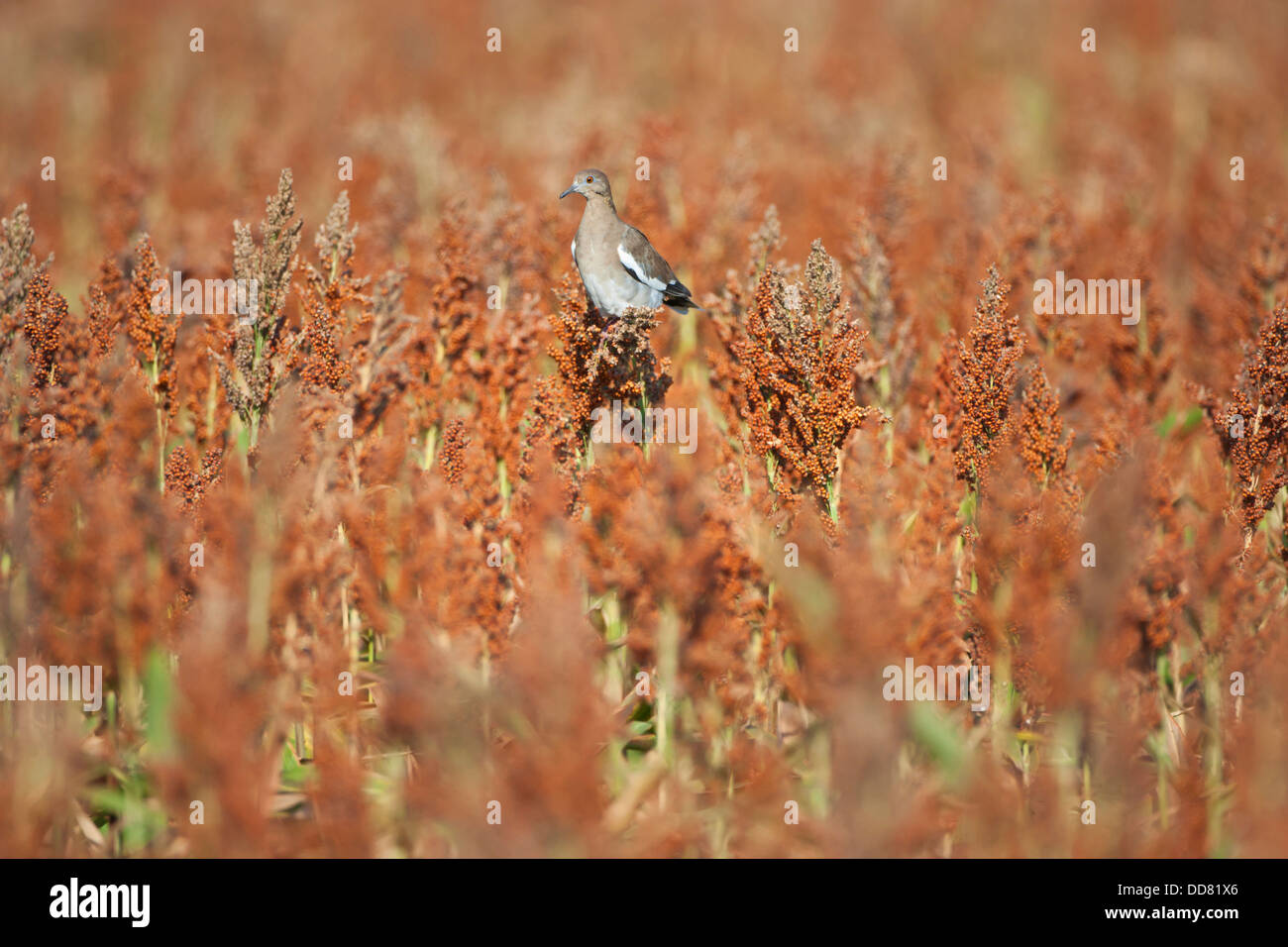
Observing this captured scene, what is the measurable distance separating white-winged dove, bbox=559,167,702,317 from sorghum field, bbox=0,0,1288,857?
27 centimetres

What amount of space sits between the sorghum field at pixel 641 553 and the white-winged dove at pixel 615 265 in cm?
27

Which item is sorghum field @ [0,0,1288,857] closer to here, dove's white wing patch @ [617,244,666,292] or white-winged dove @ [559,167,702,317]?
white-winged dove @ [559,167,702,317]

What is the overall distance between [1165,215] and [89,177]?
12.5 meters

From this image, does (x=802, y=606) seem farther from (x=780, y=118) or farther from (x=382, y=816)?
(x=780, y=118)

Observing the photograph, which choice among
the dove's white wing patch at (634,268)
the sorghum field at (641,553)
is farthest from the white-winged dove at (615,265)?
the sorghum field at (641,553)

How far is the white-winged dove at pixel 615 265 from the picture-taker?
21.2ft

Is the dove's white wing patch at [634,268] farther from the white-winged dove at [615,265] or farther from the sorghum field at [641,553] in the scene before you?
the sorghum field at [641,553]

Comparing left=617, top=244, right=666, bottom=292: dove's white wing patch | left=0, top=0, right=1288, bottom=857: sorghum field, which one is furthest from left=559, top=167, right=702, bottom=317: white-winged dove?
left=0, top=0, right=1288, bottom=857: sorghum field

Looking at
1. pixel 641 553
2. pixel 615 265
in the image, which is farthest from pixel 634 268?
pixel 641 553

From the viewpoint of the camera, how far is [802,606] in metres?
4.23

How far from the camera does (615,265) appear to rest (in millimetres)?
6605

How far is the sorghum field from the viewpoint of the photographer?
349cm

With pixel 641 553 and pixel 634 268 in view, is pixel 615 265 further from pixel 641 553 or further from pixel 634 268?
pixel 641 553

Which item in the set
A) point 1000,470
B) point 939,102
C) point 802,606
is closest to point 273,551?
point 802,606
